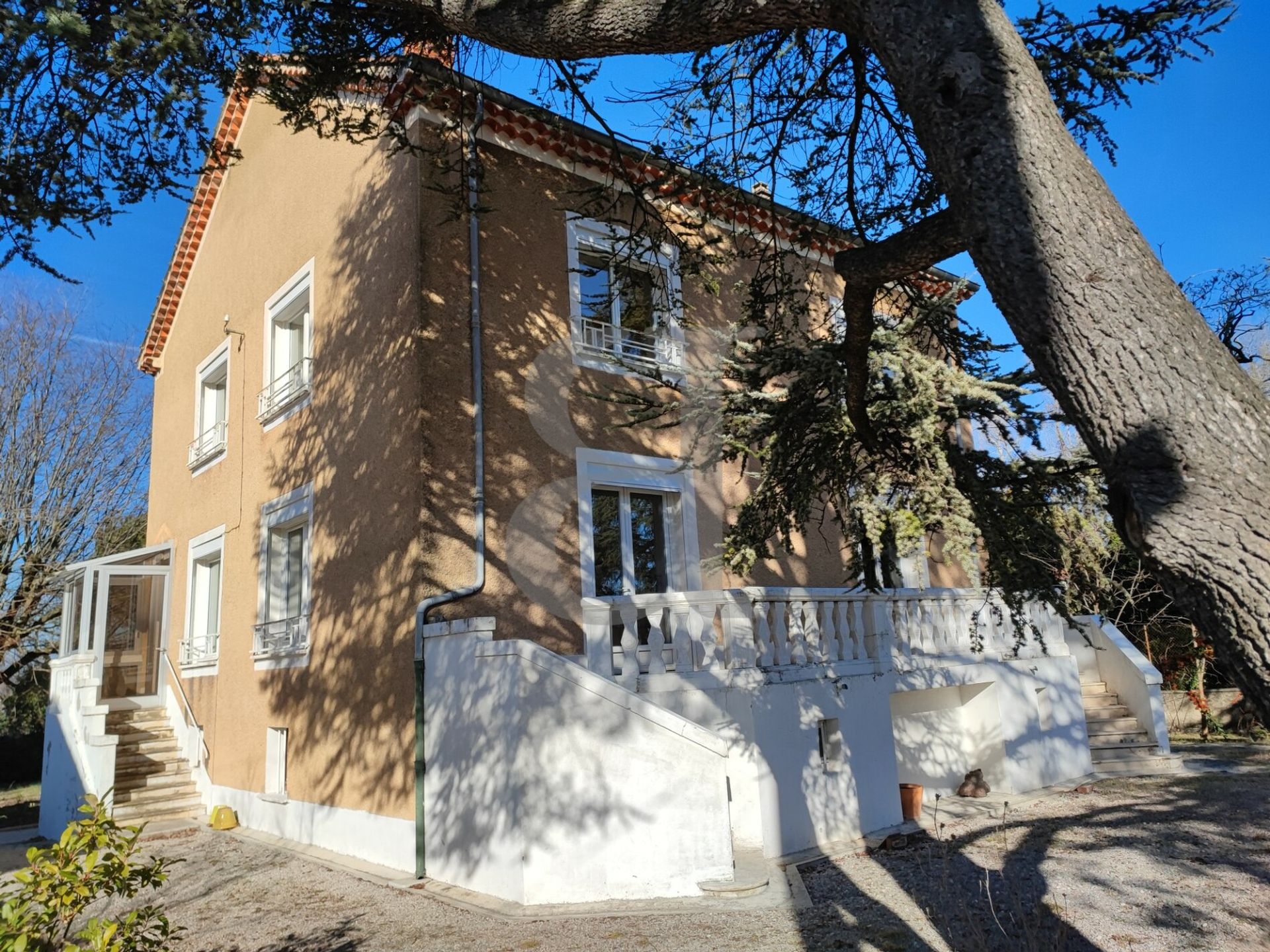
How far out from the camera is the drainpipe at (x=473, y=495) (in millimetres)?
8055

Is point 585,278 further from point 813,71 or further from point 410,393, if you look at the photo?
point 813,71

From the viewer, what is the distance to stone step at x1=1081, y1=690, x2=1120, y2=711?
13.7 m

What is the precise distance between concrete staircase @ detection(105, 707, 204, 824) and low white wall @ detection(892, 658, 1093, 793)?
32.8 ft

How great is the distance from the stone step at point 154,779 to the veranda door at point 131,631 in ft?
6.72

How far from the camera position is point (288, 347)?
12812 mm

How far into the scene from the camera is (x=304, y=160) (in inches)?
490

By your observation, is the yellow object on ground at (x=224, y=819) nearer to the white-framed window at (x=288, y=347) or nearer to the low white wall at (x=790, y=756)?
the white-framed window at (x=288, y=347)

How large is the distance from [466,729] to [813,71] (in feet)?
20.3

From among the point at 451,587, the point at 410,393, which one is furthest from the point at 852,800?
the point at 410,393

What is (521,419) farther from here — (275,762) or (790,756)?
(275,762)

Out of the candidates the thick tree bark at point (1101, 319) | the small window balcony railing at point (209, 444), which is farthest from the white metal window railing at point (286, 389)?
the thick tree bark at point (1101, 319)

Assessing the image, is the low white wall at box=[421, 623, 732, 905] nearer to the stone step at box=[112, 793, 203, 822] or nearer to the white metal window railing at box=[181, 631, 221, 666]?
the stone step at box=[112, 793, 203, 822]

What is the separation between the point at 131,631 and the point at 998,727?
14574 mm

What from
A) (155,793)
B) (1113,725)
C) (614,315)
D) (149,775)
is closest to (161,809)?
(155,793)
